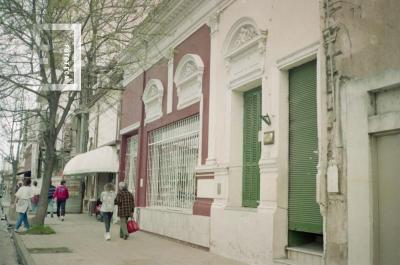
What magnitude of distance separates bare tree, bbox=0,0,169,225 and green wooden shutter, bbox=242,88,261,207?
166 inches

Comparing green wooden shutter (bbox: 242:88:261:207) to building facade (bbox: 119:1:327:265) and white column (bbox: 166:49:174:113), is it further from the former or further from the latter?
white column (bbox: 166:49:174:113)

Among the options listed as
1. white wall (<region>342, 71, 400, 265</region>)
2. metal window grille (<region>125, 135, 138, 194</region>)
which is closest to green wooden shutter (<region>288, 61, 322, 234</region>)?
white wall (<region>342, 71, 400, 265</region>)

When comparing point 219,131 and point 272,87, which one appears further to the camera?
point 219,131

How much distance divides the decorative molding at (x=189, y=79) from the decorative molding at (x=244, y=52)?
153 centimetres

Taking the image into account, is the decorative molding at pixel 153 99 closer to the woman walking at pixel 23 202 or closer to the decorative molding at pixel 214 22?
the decorative molding at pixel 214 22

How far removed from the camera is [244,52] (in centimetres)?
1085

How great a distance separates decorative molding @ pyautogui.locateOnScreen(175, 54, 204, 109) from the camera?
12961 millimetres

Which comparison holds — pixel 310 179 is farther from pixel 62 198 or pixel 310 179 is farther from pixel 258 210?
pixel 62 198

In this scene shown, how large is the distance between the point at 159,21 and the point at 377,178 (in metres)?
10.3

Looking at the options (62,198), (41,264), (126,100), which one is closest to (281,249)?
(41,264)

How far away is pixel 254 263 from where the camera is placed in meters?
9.30

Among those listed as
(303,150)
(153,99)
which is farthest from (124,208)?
(303,150)

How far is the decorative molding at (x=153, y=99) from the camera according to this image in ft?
52.5

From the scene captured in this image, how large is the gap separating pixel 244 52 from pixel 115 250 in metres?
5.39
